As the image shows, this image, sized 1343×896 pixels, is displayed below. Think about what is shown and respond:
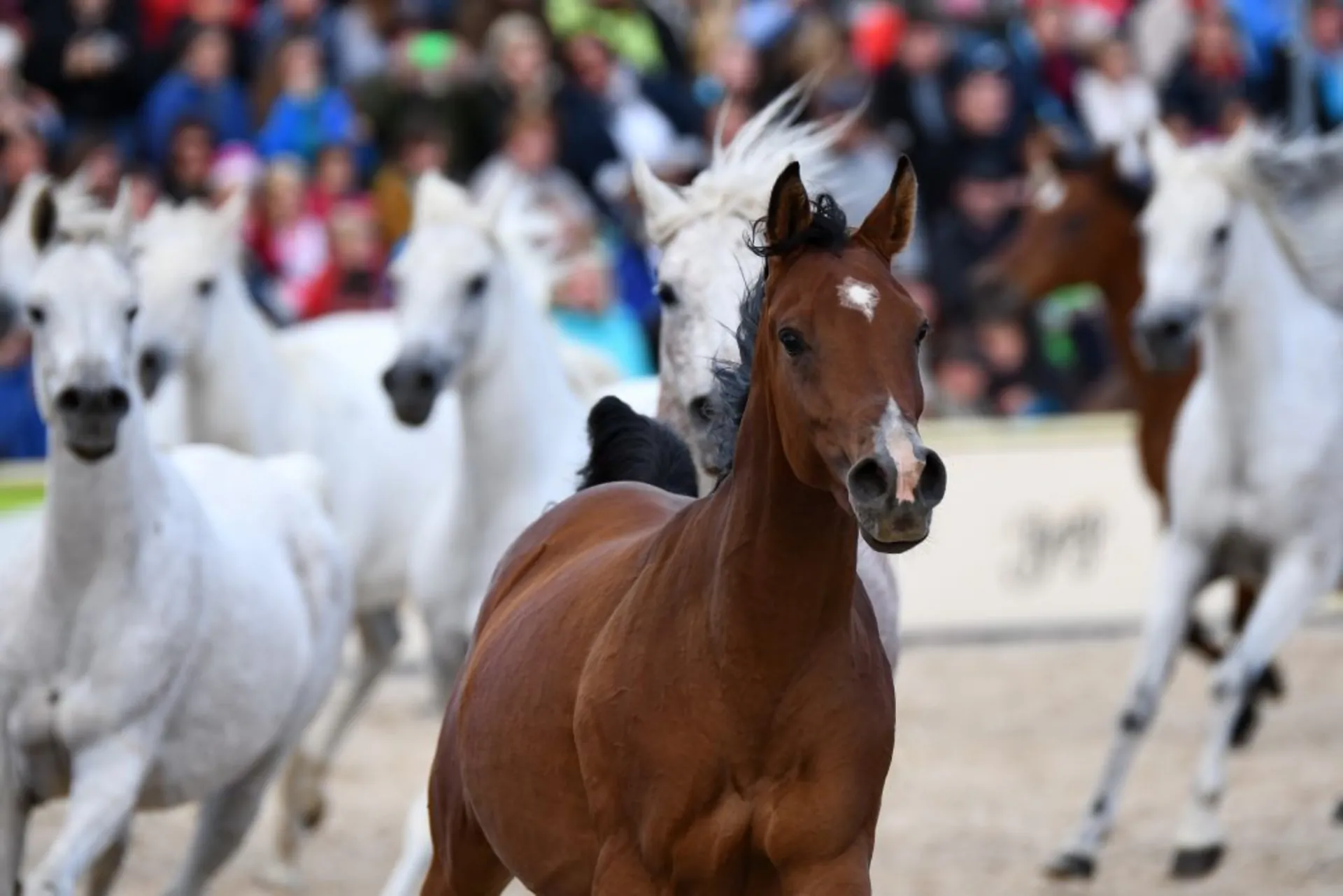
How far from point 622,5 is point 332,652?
8.01 metres

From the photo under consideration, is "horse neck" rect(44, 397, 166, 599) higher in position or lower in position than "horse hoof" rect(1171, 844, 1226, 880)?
higher

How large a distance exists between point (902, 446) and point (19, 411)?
7.95m

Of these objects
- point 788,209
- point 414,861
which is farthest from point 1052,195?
point 788,209

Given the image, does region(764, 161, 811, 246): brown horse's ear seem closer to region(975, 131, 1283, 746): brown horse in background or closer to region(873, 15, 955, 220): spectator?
region(975, 131, 1283, 746): brown horse in background

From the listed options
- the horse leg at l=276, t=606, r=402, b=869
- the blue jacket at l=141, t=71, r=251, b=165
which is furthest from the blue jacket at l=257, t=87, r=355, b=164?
the horse leg at l=276, t=606, r=402, b=869

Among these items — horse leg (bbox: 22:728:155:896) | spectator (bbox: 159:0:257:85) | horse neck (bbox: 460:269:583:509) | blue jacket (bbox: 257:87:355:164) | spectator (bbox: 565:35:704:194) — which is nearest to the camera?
horse leg (bbox: 22:728:155:896)

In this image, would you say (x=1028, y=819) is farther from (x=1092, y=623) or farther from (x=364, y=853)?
(x=1092, y=623)

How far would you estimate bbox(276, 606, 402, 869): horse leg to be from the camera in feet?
26.2

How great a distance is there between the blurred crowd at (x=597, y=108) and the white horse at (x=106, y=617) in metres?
5.16

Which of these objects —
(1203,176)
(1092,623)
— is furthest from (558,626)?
(1092,623)

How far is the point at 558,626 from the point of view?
425 cm

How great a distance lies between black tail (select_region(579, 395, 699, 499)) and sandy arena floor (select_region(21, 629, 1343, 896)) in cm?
269

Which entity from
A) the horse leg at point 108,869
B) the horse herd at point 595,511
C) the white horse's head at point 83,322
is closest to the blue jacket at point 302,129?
the horse herd at point 595,511

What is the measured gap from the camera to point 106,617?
18.6 feet
